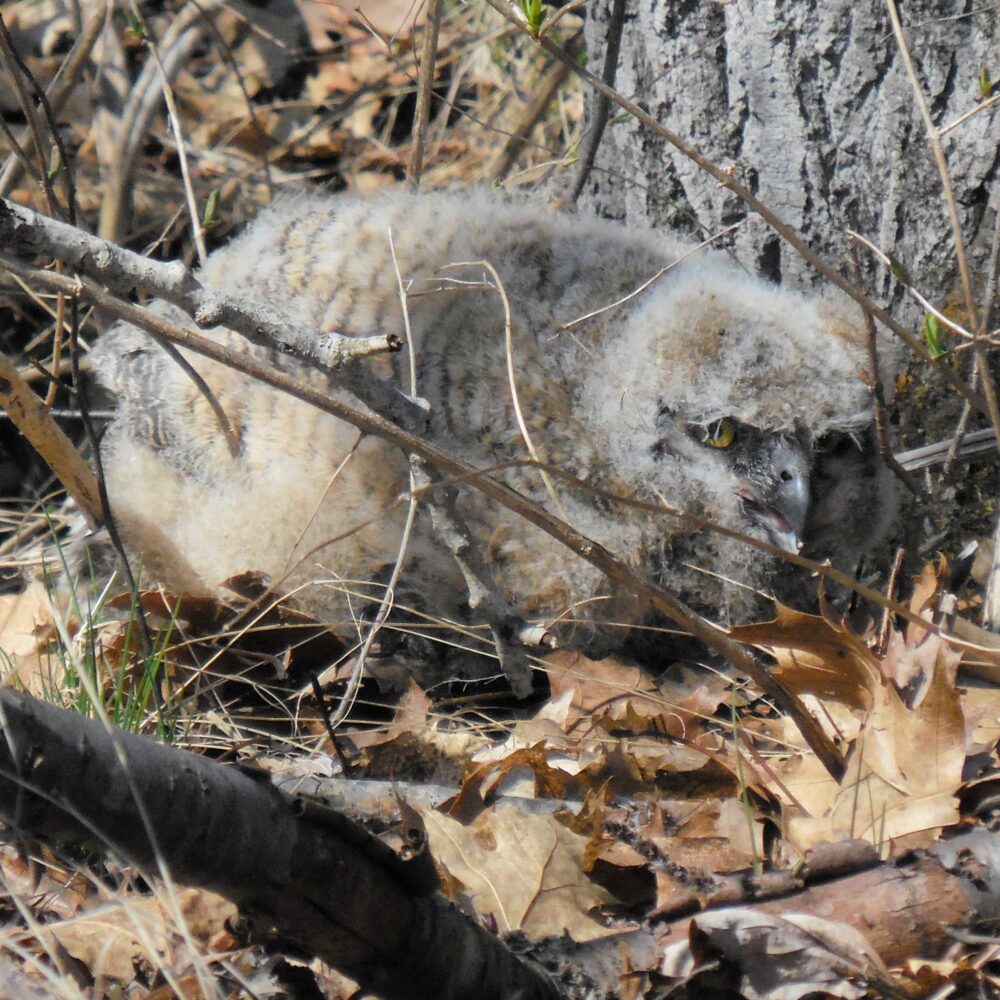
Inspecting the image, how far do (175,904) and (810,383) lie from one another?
2.24 meters

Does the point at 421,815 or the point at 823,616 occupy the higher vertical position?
the point at 823,616

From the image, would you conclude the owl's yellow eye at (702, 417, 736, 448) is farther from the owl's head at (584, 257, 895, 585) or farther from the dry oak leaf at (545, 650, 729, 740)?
the dry oak leaf at (545, 650, 729, 740)

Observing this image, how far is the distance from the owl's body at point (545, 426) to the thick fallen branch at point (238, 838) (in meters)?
1.45

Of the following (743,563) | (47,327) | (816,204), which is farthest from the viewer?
(47,327)

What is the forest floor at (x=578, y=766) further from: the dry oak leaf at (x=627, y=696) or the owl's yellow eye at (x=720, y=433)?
the owl's yellow eye at (x=720, y=433)

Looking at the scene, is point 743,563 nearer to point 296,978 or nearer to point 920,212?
point 920,212

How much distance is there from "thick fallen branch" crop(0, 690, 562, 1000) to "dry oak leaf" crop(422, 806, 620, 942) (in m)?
0.56

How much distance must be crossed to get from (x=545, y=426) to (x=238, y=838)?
→ 1.97 meters

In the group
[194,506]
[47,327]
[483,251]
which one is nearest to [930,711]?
[483,251]

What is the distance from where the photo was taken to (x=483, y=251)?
3768 mm

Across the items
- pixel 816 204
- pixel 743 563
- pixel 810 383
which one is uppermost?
pixel 816 204

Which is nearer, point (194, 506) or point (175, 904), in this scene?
point (175, 904)

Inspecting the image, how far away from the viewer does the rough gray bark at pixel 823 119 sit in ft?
11.1

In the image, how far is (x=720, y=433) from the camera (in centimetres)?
338
